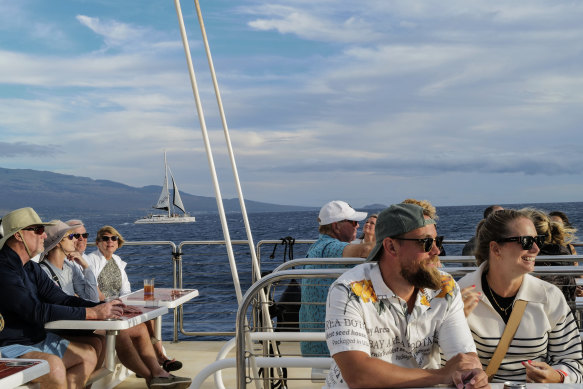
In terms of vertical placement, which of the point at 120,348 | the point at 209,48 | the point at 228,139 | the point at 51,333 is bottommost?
the point at 120,348

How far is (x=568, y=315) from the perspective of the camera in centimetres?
271

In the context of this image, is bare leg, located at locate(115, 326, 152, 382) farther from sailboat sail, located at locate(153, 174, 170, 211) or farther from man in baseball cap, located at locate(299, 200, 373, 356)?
sailboat sail, located at locate(153, 174, 170, 211)

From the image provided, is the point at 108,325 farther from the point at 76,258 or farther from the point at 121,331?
the point at 76,258

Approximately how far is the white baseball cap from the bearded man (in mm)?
1733

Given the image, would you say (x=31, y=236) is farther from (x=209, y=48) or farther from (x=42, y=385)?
(x=209, y=48)

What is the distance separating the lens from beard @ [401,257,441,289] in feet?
7.79

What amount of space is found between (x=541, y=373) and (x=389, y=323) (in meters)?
0.65

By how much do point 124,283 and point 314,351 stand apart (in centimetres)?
293

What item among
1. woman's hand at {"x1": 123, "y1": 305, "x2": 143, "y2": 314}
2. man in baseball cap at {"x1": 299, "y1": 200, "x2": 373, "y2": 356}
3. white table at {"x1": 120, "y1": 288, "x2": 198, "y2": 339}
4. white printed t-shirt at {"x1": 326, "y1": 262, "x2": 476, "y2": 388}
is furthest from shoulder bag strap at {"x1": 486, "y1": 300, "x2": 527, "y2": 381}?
white table at {"x1": 120, "y1": 288, "x2": 198, "y2": 339}

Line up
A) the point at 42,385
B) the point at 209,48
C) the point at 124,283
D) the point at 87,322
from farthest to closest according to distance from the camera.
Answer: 1. the point at 124,283
2. the point at 87,322
3. the point at 42,385
4. the point at 209,48

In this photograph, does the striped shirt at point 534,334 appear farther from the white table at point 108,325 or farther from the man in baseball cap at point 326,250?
the white table at point 108,325

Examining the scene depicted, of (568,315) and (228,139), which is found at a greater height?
(228,139)

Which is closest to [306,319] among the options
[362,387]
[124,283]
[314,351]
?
[314,351]

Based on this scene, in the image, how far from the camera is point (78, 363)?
4266 mm
